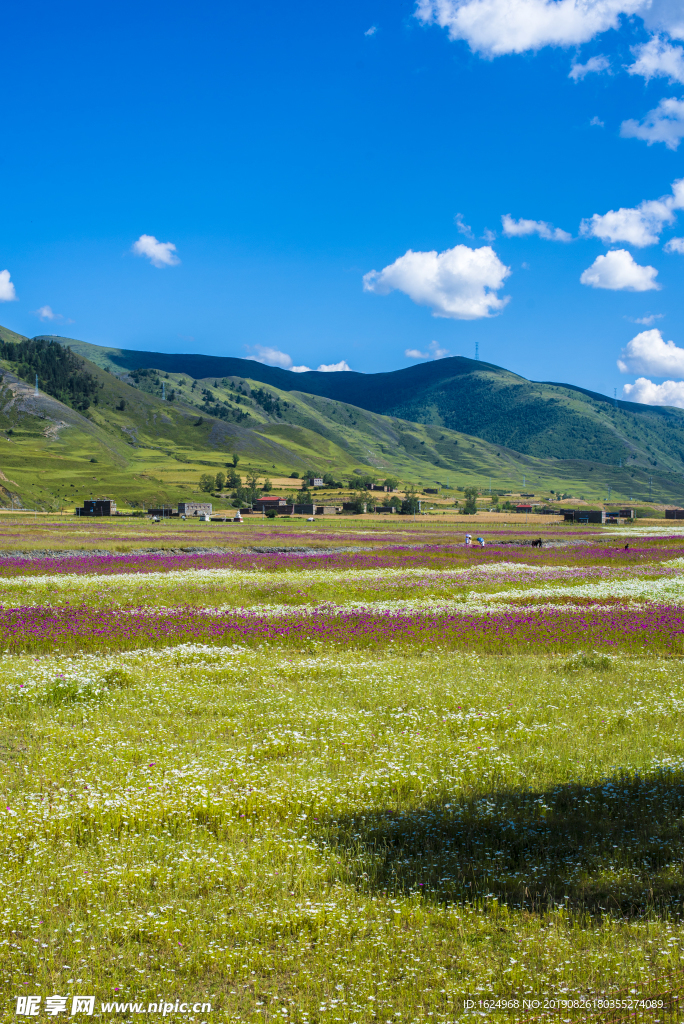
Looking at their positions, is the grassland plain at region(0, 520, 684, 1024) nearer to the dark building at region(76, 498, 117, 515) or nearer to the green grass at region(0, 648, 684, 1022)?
the green grass at region(0, 648, 684, 1022)

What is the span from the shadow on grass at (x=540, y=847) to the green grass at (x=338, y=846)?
0.10 ft

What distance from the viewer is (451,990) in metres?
5.13

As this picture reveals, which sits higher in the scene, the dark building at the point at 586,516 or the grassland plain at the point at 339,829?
the dark building at the point at 586,516

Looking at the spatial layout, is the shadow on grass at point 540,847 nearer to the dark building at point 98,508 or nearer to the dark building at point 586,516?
the dark building at point 98,508

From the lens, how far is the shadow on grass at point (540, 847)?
6633 mm

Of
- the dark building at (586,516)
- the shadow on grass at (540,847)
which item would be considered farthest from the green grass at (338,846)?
the dark building at (586,516)

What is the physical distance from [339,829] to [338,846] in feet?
1.62

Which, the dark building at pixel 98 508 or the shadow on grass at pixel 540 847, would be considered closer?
the shadow on grass at pixel 540 847

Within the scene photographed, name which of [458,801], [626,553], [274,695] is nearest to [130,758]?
[274,695]

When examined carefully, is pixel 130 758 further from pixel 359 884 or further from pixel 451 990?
pixel 451 990

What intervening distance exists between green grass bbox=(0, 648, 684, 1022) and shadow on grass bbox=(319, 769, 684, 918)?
3cm

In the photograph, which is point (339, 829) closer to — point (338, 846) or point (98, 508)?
point (338, 846)

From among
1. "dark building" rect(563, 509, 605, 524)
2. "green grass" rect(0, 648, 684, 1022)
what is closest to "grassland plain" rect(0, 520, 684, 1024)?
"green grass" rect(0, 648, 684, 1022)

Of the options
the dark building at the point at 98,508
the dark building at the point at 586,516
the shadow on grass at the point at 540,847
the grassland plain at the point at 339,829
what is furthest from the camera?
the dark building at the point at 586,516
